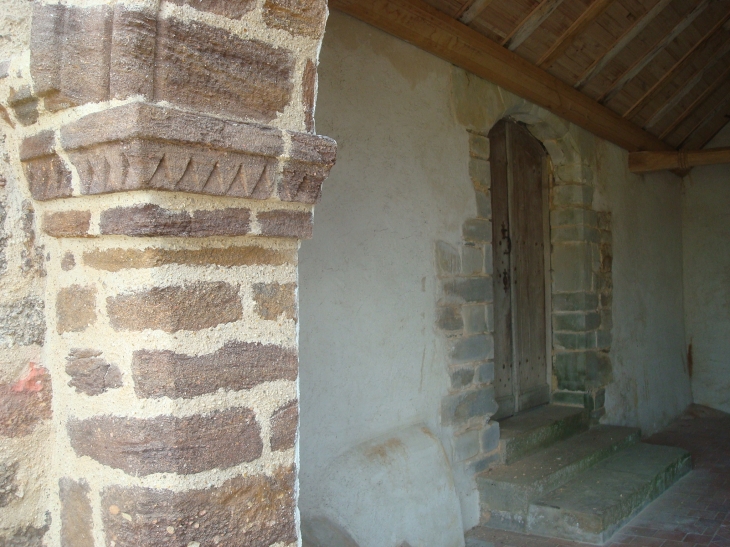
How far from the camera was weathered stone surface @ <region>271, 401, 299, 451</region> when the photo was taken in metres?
1.51

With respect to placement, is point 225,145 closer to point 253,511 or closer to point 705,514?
point 253,511

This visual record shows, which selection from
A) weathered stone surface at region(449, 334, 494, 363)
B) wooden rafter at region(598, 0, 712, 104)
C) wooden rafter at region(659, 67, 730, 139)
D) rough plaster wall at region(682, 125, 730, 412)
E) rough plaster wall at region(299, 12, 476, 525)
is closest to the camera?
rough plaster wall at region(299, 12, 476, 525)

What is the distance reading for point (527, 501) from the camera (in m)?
3.96

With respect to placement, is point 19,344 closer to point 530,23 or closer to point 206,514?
point 206,514

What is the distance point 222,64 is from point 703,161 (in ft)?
19.0

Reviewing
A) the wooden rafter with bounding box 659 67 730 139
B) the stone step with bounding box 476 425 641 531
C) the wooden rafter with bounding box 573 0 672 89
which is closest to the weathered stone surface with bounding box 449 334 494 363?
the stone step with bounding box 476 425 641 531

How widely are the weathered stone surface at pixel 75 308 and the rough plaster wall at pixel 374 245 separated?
5.12 ft

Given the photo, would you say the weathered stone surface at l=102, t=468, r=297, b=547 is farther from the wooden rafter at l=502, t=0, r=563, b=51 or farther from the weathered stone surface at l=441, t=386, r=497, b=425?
the wooden rafter at l=502, t=0, r=563, b=51

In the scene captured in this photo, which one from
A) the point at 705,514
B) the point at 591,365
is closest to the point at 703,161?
the point at 591,365

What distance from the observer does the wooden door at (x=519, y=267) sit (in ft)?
16.3

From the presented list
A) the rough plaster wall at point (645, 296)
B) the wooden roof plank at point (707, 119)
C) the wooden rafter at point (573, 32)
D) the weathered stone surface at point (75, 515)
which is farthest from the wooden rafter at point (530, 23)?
the wooden roof plank at point (707, 119)

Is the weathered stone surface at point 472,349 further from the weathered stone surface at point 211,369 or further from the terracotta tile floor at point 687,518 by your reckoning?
the weathered stone surface at point 211,369

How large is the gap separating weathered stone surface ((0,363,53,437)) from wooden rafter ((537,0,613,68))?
3.77 m

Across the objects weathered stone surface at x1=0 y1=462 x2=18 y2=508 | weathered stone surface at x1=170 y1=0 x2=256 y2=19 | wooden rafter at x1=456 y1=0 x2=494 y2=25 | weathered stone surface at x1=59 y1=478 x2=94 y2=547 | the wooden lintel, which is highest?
wooden rafter at x1=456 y1=0 x2=494 y2=25
